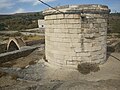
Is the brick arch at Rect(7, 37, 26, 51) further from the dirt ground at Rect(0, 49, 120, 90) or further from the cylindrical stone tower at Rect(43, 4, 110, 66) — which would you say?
the cylindrical stone tower at Rect(43, 4, 110, 66)

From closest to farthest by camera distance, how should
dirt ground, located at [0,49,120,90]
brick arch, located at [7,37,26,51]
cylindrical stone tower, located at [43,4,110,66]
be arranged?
dirt ground, located at [0,49,120,90] → cylindrical stone tower, located at [43,4,110,66] → brick arch, located at [7,37,26,51]

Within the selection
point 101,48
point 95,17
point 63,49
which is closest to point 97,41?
point 101,48

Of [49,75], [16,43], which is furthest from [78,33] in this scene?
[16,43]

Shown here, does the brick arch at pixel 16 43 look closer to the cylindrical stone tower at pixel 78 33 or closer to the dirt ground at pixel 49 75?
the dirt ground at pixel 49 75

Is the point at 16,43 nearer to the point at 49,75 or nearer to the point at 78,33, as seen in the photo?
the point at 49,75

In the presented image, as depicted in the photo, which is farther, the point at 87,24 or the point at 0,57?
the point at 0,57

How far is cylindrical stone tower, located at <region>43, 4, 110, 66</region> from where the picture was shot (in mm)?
8141

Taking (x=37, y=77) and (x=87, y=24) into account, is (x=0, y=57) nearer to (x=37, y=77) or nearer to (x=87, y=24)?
(x=37, y=77)

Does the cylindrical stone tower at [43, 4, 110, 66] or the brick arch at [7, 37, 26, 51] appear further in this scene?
the brick arch at [7, 37, 26, 51]

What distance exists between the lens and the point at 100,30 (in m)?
8.57

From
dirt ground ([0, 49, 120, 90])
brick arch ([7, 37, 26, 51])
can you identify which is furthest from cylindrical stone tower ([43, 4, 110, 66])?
brick arch ([7, 37, 26, 51])

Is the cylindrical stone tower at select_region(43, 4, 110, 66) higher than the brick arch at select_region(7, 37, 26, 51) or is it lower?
higher

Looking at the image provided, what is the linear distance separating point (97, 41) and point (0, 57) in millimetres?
6108

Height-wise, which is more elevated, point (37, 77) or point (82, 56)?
point (82, 56)
